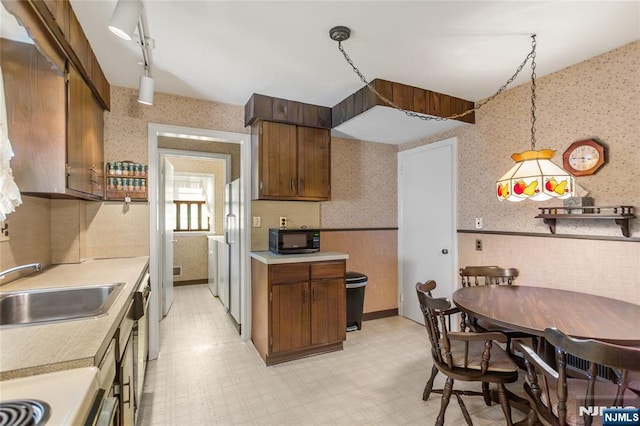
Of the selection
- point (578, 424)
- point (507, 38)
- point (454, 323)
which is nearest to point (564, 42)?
point (507, 38)

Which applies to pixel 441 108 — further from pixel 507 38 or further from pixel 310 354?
pixel 310 354

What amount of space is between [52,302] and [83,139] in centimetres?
106

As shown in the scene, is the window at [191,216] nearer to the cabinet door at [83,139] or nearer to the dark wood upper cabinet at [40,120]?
the cabinet door at [83,139]

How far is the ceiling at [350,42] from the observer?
175 cm

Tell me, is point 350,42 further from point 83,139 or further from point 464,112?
point 83,139

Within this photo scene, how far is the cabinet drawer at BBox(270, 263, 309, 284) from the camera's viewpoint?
2719 millimetres

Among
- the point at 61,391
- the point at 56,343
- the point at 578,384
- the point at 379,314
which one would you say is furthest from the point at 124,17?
the point at 379,314

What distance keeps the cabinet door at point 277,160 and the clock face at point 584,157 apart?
2.31 metres

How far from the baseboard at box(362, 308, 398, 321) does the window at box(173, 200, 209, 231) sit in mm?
3732

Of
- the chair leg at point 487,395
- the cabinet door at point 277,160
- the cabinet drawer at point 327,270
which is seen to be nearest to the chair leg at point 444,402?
the chair leg at point 487,395

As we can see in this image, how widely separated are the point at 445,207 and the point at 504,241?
751 millimetres

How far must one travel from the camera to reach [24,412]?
2.33 ft

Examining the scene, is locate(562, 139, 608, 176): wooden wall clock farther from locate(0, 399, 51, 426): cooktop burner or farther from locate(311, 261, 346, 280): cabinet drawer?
locate(0, 399, 51, 426): cooktop burner

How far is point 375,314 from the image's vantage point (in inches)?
154
